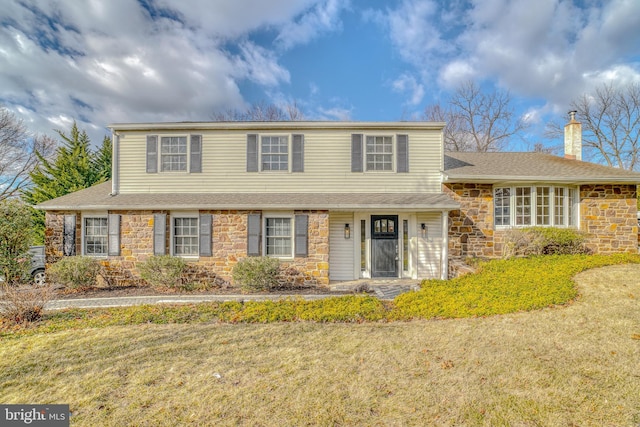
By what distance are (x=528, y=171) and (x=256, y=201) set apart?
30.7 ft

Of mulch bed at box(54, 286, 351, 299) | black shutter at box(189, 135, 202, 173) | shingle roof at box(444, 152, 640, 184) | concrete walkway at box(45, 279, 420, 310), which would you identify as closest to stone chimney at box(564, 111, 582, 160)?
shingle roof at box(444, 152, 640, 184)

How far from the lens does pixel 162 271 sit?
8273 mm

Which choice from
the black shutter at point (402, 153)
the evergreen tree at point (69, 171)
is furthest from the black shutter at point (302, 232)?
the evergreen tree at point (69, 171)

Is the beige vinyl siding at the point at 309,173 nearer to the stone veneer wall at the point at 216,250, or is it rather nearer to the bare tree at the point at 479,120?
the stone veneer wall at the point at 216,250

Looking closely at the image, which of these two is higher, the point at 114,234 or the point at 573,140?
the point at 573,140

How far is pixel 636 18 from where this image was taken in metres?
12.4

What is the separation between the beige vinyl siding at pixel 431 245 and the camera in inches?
369

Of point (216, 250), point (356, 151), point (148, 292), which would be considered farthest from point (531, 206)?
point (148, 292)

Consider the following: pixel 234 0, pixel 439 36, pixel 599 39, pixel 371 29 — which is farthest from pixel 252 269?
pixel 599 39

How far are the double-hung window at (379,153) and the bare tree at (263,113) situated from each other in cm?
1487

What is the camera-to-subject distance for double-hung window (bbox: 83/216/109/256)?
908cm

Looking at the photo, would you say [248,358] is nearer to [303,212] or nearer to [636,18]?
[303,212]

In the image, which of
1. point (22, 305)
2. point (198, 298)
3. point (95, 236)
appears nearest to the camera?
point (22, 305)

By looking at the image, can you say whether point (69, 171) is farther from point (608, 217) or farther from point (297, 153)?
point (608, 217)
